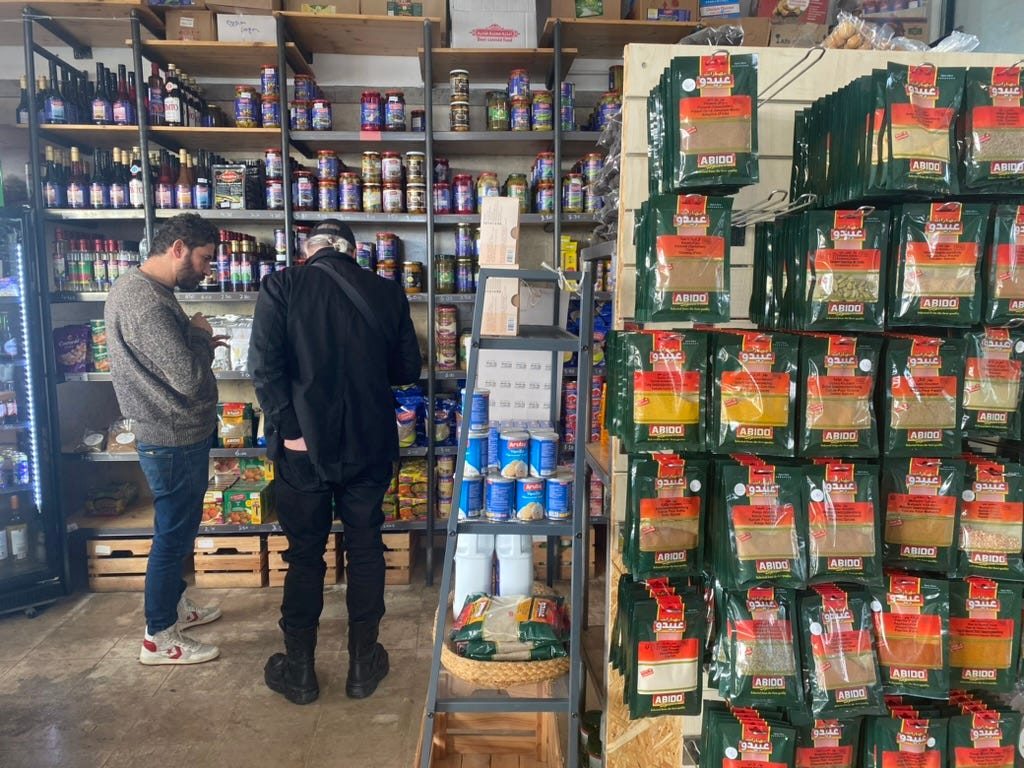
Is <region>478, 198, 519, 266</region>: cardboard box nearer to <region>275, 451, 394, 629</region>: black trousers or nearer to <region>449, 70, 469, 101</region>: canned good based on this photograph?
<region>275, 451, 394, 629</region>: black trousers

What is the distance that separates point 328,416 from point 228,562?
1.86m

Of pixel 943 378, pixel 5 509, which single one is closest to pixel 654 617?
pixel 943 378

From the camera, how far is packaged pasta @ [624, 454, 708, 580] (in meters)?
1.70

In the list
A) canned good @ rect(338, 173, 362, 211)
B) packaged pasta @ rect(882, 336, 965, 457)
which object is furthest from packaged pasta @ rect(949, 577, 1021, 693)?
canned good @ rect(338, 173, 362, 211)

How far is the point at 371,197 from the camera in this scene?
13.2ft

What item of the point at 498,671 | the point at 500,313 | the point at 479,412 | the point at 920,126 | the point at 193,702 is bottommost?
the point at 193,702

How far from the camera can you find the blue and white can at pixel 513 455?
2051mm

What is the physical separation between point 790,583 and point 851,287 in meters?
Answer: 0.72

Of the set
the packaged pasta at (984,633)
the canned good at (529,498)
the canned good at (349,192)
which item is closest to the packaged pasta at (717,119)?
the canned good at (529,498)

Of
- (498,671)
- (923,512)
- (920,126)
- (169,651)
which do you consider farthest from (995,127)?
(169,651)

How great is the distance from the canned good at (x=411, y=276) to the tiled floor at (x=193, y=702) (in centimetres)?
183

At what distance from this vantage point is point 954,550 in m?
1.73

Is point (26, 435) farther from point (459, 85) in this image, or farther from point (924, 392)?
point (924, 392)

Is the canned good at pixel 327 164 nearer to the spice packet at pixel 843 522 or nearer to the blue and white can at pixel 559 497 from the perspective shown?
the blue and white can at pixel 559 497
